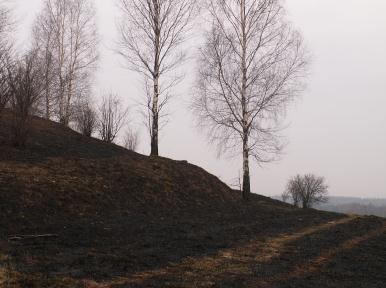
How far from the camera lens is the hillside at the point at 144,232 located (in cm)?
737

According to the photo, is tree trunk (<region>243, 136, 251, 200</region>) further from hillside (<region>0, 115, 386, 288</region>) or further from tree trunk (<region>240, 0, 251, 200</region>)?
hillside (<region>0, 115, 386, 288</region>)

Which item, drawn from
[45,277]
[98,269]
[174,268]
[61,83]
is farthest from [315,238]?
[61,83]

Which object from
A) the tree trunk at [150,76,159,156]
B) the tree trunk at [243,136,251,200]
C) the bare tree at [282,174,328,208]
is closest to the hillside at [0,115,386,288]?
the tree trunk at [243,136,251,200]

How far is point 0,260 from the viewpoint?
23.7 feet

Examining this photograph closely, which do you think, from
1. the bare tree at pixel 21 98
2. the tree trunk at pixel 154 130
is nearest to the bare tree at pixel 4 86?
the bare tree at pixel 21 98

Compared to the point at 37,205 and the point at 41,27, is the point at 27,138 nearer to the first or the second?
the point at 37,205

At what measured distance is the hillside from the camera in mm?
7371

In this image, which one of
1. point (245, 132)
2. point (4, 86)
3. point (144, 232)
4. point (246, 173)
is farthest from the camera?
point (245, 132)

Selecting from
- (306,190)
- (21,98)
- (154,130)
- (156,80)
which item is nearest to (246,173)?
(154,130)

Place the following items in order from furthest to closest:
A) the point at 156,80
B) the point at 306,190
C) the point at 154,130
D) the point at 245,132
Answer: the point at 306,190, the point at 156,80, the point at 154,130, the point at 245,132

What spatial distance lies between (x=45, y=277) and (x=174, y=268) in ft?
7.23

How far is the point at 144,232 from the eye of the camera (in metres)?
10.9

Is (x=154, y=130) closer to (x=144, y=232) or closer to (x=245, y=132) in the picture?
(x=245, y=132)

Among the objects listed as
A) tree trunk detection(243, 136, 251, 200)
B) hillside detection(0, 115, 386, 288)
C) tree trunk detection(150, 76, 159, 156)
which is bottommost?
hillside detection(0, 115, 386, 288)
